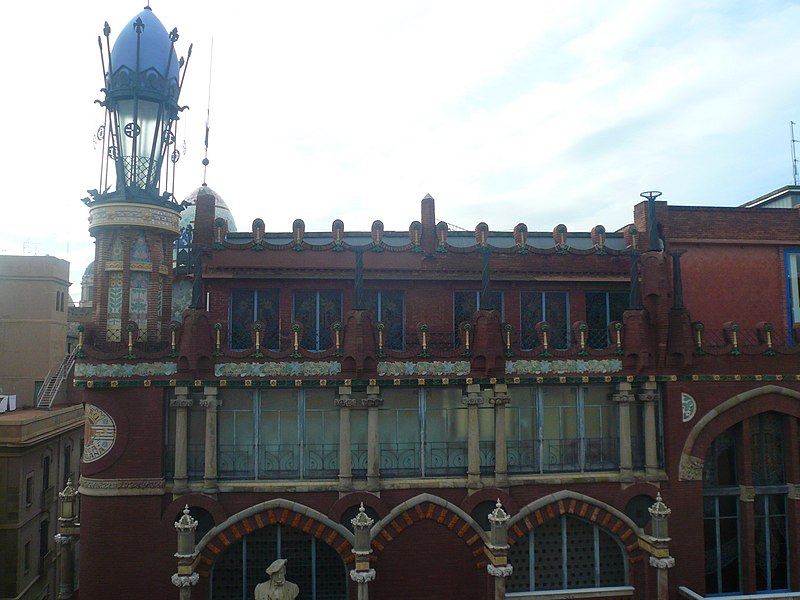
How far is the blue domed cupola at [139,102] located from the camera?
21.7 metres

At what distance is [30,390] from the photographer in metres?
45.4

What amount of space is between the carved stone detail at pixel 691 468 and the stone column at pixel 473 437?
6.81 meters

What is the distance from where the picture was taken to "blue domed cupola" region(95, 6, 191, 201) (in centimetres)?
2170

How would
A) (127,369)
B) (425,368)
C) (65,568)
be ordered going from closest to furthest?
(127,369) < (425,368) < (65,568)

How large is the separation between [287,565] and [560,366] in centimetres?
1082

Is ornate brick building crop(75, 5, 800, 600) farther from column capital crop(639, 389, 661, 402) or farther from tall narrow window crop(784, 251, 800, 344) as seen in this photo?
tall narrow window crop(784, 251, 800, 344)

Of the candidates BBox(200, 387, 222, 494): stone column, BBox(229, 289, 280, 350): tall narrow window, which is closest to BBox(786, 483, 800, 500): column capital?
BBox(229, 289, 280, 350): tall narrow window

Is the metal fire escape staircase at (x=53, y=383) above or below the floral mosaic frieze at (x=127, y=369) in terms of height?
below

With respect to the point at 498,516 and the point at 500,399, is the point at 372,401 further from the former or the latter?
the point at 498,516

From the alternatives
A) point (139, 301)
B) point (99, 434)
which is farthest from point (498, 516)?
point (139, 301)

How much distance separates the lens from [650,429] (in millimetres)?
20766

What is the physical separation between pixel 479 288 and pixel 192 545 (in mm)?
12989

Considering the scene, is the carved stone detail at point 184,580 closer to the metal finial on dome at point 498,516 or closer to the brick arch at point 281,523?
the brick arch at point 281,523

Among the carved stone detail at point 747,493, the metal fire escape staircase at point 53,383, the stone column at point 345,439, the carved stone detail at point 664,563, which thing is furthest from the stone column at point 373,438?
the metal fire escape staircase at point 53,383
